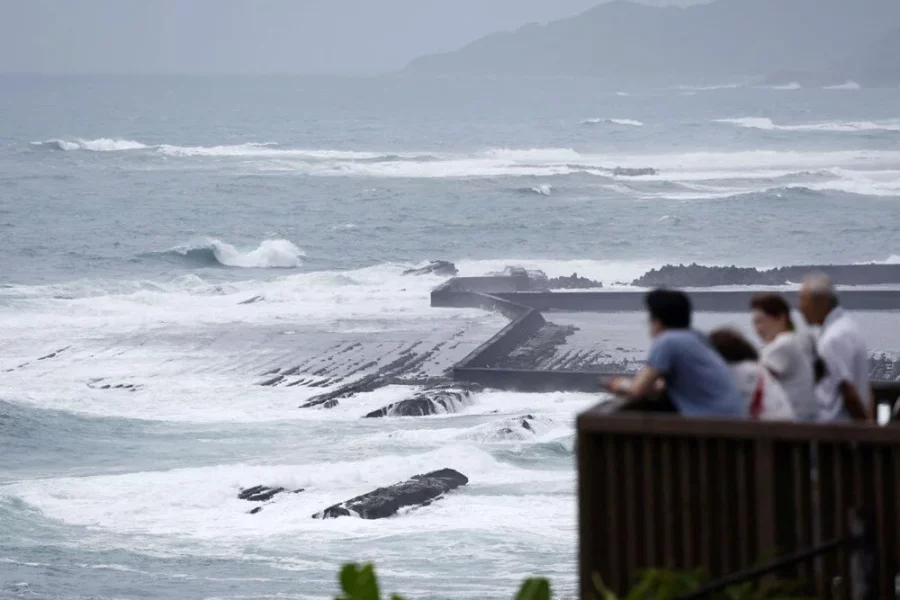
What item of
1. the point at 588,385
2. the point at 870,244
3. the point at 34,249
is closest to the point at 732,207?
the point at 870,244

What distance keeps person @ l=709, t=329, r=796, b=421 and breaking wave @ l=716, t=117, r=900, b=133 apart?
3853 inches

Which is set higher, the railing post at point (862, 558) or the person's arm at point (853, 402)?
the person's arm at point (853, 402)

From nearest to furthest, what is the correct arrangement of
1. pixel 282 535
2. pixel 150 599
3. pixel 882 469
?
pixel 882 469, pixel 150 599, pixel 282 535

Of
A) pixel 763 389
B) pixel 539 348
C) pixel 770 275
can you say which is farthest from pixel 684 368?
pixel 770 275

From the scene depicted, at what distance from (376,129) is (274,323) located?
7760 centimetres

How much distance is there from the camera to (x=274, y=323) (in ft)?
108

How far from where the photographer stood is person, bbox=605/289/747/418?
5.16 meters

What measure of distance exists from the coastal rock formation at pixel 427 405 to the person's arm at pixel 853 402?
54.6 ft

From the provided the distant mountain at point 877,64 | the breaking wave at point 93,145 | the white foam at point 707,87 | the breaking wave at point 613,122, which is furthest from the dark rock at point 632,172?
the distant mountain at point 877,64

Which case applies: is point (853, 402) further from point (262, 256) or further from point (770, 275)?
point (262, 256)

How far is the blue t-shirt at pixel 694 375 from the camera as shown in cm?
515

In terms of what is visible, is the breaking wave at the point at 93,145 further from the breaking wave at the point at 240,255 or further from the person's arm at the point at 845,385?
the person's arm at the point at 845,385

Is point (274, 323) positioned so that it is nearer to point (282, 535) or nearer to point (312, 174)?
point (282, 535)

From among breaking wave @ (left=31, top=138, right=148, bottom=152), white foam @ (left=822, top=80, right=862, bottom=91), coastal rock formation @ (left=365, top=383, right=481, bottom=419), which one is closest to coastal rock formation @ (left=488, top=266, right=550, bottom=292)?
Answer: coastal rock formation @ (left=365, top=383, right=481, bottom=419)
